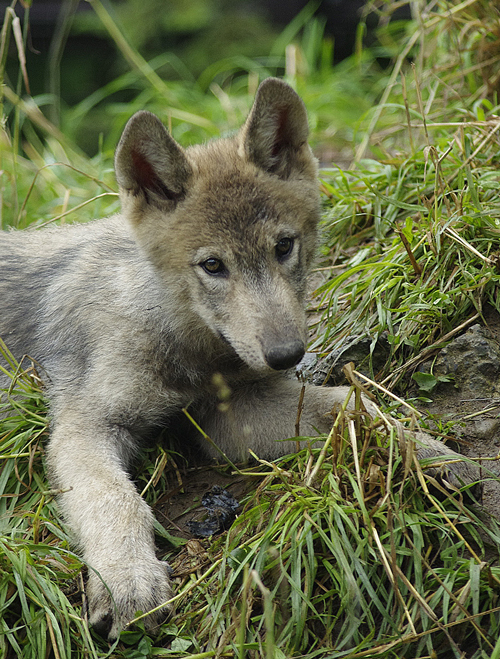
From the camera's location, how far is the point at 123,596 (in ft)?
8.25

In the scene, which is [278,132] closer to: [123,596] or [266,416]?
[266,416]

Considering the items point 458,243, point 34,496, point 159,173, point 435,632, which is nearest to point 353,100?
point 458,243

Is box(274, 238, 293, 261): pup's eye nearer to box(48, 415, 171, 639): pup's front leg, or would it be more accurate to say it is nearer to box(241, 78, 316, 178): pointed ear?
box(241, 78, 316, 178): pointed ear

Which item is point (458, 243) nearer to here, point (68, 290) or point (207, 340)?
point (207, 340)

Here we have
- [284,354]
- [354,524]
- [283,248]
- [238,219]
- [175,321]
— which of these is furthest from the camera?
[175,321]

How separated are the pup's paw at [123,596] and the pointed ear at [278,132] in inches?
74.4

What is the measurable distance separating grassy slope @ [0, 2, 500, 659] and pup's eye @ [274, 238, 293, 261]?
26.5 inches

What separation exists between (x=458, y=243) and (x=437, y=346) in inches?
23.9

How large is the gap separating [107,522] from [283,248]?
139 centimetres

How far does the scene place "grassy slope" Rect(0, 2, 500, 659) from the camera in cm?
232

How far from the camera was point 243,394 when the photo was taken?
136 inches

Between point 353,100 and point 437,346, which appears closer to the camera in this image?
point 437,346

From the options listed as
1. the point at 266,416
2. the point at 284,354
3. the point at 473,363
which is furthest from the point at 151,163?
the point at 473,363

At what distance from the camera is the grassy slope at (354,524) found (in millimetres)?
2318
